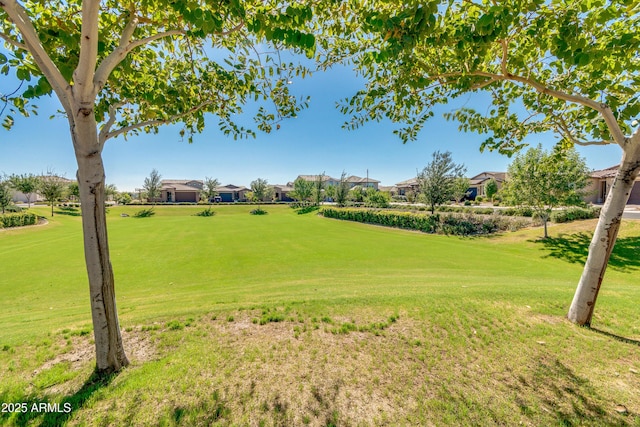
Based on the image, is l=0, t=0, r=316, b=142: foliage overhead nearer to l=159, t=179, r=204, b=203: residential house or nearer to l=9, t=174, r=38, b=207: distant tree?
l=9, t=174, r=38, b=207: distant tree

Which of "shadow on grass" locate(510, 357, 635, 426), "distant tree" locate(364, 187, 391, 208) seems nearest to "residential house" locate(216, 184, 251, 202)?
"distant tree" locate(364, 187, 391, 208)

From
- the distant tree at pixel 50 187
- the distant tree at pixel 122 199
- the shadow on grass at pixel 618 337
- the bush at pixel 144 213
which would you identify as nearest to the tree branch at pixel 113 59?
the shadow on grass at pixel 618 337

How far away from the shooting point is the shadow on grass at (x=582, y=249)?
1198 cm

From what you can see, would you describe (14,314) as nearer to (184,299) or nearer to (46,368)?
(184,299)

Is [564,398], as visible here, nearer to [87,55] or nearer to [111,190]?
[87,55]

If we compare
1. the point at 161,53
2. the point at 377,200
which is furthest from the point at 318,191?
the point at 161,53

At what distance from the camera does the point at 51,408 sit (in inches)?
101

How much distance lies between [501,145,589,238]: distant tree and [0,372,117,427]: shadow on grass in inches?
857

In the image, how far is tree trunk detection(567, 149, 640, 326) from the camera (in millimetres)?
4250

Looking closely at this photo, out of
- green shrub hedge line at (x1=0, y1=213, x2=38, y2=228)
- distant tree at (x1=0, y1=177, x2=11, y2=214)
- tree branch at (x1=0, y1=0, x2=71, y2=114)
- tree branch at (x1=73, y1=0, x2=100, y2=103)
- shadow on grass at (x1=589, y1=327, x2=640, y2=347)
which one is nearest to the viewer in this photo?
tree branch at (x1=0, y1=0, x2=71, y2=114)

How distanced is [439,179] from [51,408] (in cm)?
2679

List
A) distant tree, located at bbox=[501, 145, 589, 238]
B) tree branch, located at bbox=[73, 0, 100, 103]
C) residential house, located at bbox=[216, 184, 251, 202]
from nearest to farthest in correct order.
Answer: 1. tree branch, located at bbox=[73, 0, 100, 103]
2. distant tree, located at bbox=[501, 145, 589, 238]
3. residential house, located at bbox=[216, 184, 251, 202]

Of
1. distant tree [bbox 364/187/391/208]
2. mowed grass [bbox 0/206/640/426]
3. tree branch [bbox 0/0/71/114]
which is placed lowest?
mowed grass [bbox 0/206/640/426]

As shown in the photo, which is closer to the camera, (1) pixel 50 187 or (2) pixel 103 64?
(2) pixel 103 64
